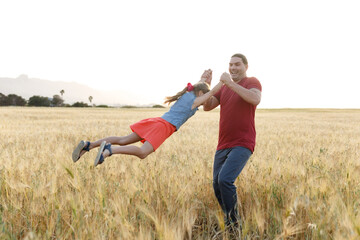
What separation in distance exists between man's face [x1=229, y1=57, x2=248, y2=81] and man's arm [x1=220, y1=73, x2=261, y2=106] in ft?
1.27

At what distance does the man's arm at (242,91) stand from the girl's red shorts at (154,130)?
3.23ft

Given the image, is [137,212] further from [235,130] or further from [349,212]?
[349,212]

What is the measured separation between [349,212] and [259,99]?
4.10 ft

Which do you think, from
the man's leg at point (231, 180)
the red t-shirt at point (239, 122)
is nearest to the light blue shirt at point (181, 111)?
the red t-shirt at point (239, 122)

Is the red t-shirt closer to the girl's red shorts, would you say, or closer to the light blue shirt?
the light blue shirt

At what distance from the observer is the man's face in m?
3.16

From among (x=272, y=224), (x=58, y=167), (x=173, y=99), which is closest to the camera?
(x=272, y=224)

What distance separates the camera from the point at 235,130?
3.02 m

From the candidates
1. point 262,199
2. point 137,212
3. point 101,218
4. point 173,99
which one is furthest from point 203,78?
point 101,218

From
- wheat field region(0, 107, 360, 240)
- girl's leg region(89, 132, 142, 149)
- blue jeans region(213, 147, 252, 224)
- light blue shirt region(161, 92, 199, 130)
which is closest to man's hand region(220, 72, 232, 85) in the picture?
blue jeans region(213, 147, 252, 224)

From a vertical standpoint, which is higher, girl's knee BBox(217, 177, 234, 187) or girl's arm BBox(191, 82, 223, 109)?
girl's arm BBox(191, 82, 223, 109)

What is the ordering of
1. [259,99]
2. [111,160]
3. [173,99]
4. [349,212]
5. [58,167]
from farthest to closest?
[111,160]
[58,167]
[173,99]
[259,99]
[349,212]

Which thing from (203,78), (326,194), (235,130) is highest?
(203,78)

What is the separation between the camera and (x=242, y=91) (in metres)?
2.77
